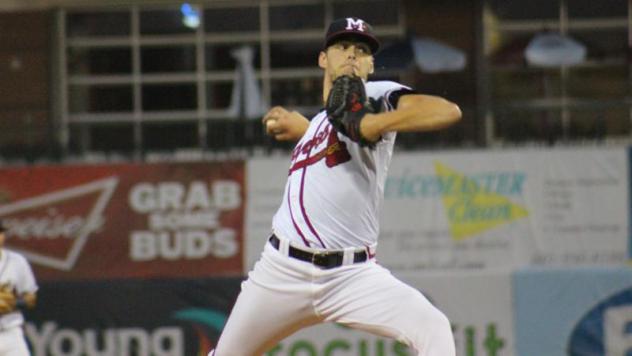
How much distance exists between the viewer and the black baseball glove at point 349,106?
5.23 meters

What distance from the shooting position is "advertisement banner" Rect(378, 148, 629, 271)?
13914 millimetres

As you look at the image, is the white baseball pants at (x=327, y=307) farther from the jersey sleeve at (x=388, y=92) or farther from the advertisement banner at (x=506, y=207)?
the advertisement banner at (x=506, y=207)

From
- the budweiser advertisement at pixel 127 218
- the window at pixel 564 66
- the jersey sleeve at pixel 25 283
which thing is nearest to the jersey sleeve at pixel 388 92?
the jersey sleeve at pixel 25 283

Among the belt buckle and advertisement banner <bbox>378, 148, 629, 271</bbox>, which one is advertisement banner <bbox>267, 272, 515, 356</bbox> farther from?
the belt buckle

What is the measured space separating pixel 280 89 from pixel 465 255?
445 cm

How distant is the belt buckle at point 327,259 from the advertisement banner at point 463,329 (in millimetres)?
5044

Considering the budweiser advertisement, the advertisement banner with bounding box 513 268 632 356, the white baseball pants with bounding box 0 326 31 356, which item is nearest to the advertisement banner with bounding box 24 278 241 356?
the white baseball pants with bounding box 0 326 31 356

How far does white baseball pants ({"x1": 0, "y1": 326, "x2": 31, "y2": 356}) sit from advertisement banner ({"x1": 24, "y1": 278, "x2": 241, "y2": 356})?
0.48 metres

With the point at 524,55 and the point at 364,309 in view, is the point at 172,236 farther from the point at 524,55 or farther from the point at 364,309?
the point at 364,309

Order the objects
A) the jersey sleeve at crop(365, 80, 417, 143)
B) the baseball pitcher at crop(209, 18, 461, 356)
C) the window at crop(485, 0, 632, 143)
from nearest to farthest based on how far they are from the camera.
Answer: the jersey sleeve at crop(365, 80, 417, 143) < the baseball pitcher at crop(209, 18, 461, 356) < the window at crop(485, 0, 632, 143)

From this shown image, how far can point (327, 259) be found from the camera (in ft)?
18.4

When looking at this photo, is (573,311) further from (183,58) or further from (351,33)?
(183,58)

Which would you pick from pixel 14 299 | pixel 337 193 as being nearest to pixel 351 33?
pixel 337 193

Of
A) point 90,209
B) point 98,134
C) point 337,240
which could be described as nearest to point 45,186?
point 90,209
